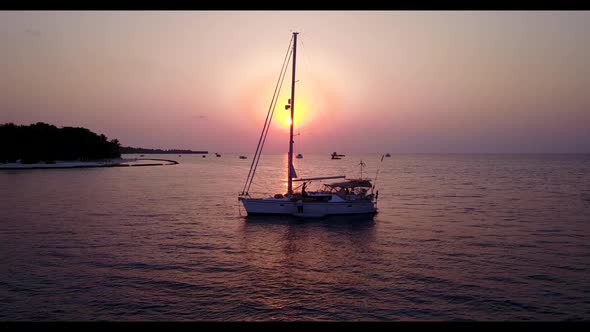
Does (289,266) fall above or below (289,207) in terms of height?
below

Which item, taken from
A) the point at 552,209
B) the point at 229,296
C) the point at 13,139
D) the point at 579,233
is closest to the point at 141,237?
the point at 229,296

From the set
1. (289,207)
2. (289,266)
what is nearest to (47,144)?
(289,207)

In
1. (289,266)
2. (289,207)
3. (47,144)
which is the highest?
(47,144)

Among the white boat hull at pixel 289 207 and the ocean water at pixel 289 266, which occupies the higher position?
the white boat hull at pixel 289 207

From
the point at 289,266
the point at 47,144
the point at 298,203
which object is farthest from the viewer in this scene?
the point at 47,144

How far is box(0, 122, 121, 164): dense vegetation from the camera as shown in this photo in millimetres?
126750

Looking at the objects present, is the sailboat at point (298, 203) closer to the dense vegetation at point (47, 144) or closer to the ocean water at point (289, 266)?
the ocean water at point (289, 266)

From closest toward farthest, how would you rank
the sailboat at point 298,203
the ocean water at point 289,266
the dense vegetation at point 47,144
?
the ocean water at point 289,266 → the sailboat at point 298,203 → the dense vegetation at point 47,144

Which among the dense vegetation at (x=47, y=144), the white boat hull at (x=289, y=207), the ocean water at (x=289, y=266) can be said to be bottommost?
the ocean water at (x=289, y=266)

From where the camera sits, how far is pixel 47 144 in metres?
139

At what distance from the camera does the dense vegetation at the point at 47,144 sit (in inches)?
4990

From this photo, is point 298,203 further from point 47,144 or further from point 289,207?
point 47,144

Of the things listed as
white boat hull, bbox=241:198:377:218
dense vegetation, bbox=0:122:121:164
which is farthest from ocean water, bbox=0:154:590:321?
dense vegetation, bbox=0:122:121:164

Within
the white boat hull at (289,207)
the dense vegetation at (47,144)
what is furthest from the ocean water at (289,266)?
the dense vegetation at (47,144)
